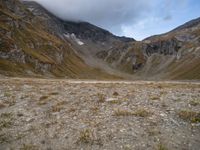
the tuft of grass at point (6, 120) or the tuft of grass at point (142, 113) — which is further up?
the tuft of grass at point (142, 113)

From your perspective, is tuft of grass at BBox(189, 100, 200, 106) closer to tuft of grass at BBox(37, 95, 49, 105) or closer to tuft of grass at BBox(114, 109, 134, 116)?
tuft of grass at BBox(114, 109, 134, 116)

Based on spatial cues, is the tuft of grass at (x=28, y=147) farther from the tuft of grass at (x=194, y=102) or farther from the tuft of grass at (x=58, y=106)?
the tuft of grass at (x=194, y=102)

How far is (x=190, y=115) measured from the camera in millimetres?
17297

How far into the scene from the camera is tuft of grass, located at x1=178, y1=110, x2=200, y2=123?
16777 millimetres

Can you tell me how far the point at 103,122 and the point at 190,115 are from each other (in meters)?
5.22

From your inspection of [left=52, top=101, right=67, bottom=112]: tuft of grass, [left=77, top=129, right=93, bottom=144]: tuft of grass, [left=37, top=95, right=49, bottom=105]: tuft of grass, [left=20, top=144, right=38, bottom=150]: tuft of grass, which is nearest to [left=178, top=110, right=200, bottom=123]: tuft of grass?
[left=77, top=129, right=93, bottom=144]: tuft of grass

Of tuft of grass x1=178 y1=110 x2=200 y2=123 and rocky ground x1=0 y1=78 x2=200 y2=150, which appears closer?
rocky ground x1=0 y1=78 x2=200 y2=150

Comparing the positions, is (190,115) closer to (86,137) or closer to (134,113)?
(134,113)

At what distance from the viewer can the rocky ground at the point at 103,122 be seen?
14.8 m

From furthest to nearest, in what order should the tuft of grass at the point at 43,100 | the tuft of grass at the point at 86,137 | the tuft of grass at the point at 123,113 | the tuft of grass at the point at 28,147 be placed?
the tuft of grass at the point at 43,100, the tuft of grass at the point at 123,113, the tuft of grass at the point at 86,137, the tuft of grass at the point at 28,147

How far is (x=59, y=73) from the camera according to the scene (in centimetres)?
18138

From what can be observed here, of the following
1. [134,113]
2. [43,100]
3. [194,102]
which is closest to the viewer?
[134,113]

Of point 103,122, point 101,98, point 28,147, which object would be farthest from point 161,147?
point 101,98

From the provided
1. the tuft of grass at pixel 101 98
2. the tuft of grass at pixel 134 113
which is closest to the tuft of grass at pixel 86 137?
the tuft of grass at pixel 134 113
